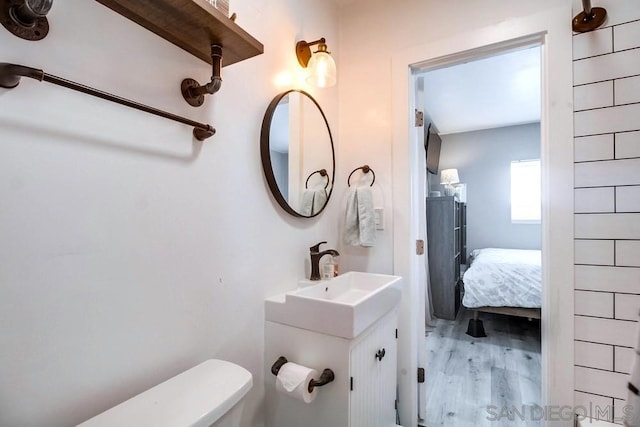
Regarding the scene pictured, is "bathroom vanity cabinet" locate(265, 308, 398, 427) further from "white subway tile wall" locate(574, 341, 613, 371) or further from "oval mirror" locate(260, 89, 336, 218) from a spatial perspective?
"white subway tile wall" locate(574, 341, 613, 371)

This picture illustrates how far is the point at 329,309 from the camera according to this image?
1.03m

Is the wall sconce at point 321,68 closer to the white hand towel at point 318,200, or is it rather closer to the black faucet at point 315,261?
the white hand towel at point 318,200

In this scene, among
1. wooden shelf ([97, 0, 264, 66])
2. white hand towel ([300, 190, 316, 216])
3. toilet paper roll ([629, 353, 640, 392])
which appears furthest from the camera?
white hand towel ([300, 190, 316, 216])

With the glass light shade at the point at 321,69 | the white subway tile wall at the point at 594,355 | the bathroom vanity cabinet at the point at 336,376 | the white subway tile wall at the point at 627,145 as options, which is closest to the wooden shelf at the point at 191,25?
the glass light shade at the point at 321,69

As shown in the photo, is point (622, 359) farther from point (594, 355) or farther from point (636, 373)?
point (636, 373)

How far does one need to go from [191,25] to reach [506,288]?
10.4ft

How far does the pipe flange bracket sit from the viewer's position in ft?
2.94

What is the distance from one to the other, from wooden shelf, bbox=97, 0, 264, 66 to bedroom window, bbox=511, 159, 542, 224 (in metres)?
4.77

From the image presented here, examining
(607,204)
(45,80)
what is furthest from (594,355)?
(45,80)

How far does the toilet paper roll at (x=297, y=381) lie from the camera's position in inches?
38.8

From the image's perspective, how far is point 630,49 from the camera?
1169 mm

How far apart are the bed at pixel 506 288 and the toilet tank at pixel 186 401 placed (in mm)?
2688

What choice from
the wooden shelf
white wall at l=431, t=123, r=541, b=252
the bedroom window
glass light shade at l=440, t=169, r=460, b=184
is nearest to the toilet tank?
the wooden shelf

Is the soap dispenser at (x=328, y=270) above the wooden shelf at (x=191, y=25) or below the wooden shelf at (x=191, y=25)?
below
